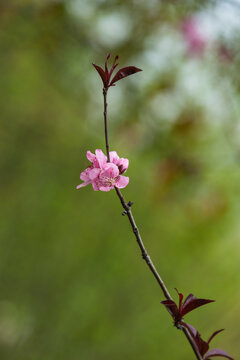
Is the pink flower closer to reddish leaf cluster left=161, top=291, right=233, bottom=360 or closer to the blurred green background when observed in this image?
the blurred green background

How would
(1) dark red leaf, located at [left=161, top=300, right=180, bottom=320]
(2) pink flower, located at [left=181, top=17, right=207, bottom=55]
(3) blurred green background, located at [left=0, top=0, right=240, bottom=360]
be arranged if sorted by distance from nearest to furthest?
(1) dark red leaf, located at [left=161, top=300, right=180, bottom=320], (2) pink flower, located at [left=181, top=17, right=207, bottom=55], (3) blurred green background, located at [left=0, top=0, right=240, bottom=360]

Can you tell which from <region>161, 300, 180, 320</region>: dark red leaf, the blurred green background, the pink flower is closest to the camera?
<region>161, 300, 180, 320</region>: dark red leaf

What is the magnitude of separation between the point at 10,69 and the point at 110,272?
1.30 metres

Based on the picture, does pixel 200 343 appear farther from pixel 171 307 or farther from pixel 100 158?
pixel 100 158

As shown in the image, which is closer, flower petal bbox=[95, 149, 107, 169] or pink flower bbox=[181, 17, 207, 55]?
flower petal bbox=[95, 149, 107, 169]

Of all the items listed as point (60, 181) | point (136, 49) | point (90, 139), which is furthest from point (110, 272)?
point (136, 49)

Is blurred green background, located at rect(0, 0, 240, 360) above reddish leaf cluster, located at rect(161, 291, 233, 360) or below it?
above

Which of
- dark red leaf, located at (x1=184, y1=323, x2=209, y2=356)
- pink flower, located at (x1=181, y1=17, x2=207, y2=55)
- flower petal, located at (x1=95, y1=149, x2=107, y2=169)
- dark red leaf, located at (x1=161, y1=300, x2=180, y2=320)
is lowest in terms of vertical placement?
dark red leaf, located at (x1=184, y1=323, x2=209, y2=356)

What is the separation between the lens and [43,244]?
2.29 meters

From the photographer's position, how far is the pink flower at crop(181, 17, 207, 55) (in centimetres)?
130

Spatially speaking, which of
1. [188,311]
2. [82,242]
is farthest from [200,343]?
[82,242]

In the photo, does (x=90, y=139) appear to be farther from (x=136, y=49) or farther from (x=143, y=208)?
(x=136, y=49)

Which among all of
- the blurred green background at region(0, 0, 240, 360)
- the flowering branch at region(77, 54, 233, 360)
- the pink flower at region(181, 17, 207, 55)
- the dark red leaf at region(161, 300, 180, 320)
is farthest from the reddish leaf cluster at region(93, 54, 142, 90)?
the blurred green background at region(0, 0, 240, 360)

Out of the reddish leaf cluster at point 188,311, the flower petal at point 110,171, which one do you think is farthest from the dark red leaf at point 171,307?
the flower petal at point 110,171
